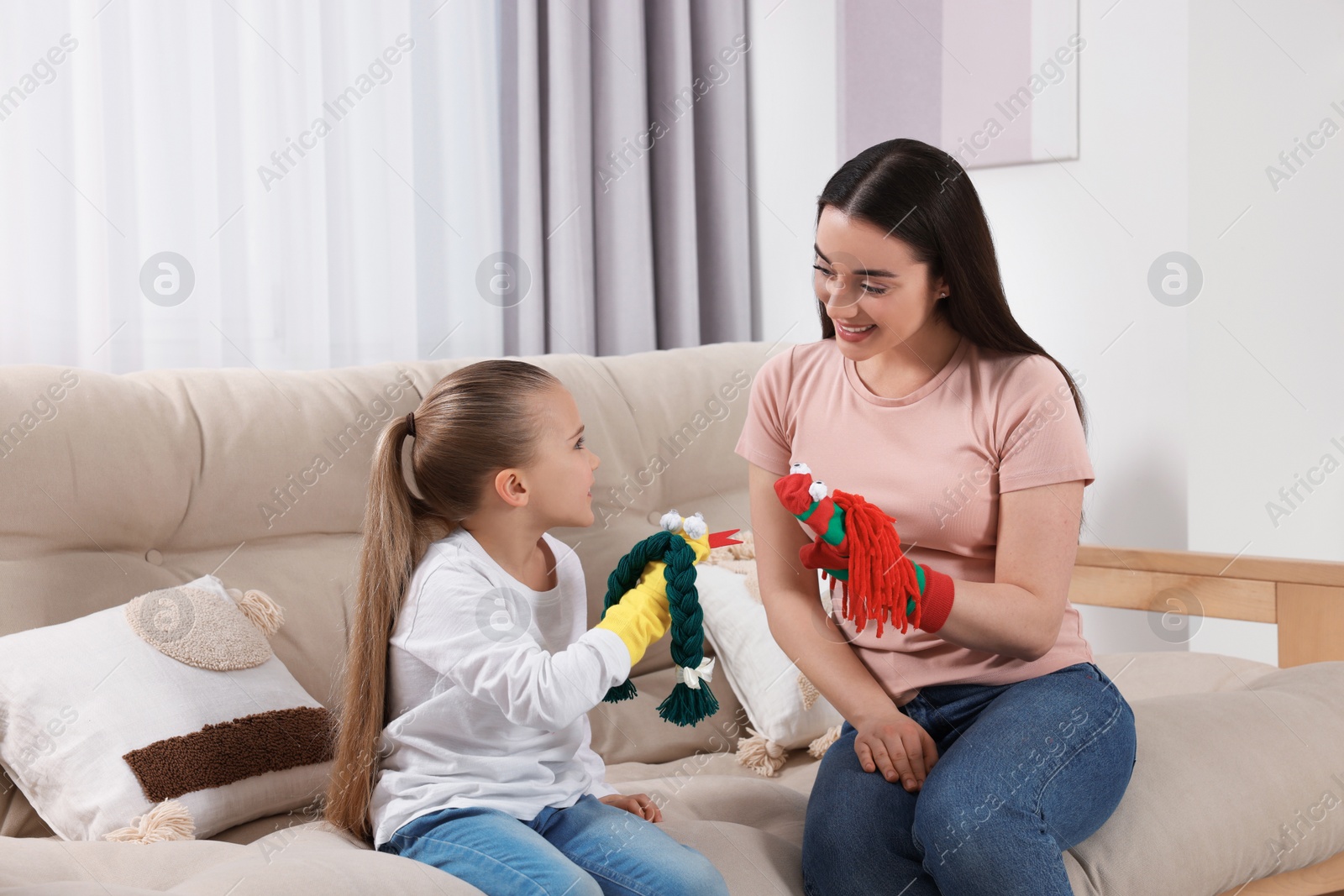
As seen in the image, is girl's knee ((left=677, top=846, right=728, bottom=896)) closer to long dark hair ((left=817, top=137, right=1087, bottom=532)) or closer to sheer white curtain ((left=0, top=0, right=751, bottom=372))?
long dark hair ((left=817, top=137, right=1087, bottom=532))

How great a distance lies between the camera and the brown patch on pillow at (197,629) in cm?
133

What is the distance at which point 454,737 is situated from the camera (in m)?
1.13

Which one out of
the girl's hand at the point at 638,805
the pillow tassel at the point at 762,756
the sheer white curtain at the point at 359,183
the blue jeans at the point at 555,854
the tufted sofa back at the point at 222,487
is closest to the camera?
the blue jeans at the point at 555,854

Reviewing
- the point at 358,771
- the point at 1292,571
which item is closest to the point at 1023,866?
the point at 358,771

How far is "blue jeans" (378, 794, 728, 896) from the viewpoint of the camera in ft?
3.31

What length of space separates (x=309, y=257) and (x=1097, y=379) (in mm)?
1527

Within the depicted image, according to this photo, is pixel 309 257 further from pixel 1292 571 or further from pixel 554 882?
pixel 1292 571

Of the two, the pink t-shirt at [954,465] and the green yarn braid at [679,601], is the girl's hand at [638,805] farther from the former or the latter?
the pink t-shirt at [954,465]

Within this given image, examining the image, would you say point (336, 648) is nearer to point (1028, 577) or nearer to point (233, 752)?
point (233, 752)

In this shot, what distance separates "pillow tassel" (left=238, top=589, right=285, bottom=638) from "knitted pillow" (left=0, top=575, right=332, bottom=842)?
0.03 metres

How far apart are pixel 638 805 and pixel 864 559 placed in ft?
1.36

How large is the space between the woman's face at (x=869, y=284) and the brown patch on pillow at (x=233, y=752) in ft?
2.69

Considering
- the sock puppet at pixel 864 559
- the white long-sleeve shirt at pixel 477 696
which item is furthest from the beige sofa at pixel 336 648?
the sock puppet at pixel 864 559

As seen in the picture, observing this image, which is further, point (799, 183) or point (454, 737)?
point (799, 183)
